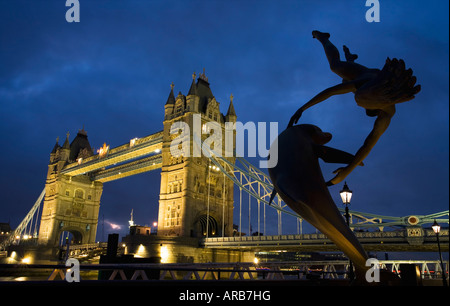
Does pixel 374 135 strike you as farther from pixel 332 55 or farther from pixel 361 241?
pixel 361 241

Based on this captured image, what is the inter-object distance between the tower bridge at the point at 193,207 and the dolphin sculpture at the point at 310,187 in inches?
808

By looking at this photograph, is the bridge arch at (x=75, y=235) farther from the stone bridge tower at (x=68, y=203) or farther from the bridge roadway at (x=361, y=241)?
the bridge roadway at (x=361, y=241)

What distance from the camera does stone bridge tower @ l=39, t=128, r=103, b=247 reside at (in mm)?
54719

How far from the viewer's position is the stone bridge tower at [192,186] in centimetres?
3784

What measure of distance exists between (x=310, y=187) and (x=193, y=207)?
102 ft

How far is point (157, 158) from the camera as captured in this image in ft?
147

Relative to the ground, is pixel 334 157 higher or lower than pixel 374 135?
lower

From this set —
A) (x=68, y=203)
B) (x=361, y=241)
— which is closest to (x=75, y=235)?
(x=68, y=203)

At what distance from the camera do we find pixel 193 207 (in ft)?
125

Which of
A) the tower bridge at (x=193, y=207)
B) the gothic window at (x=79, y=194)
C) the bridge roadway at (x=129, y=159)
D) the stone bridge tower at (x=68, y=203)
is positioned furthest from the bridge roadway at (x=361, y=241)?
the gothic window at (x=79, y=194)
